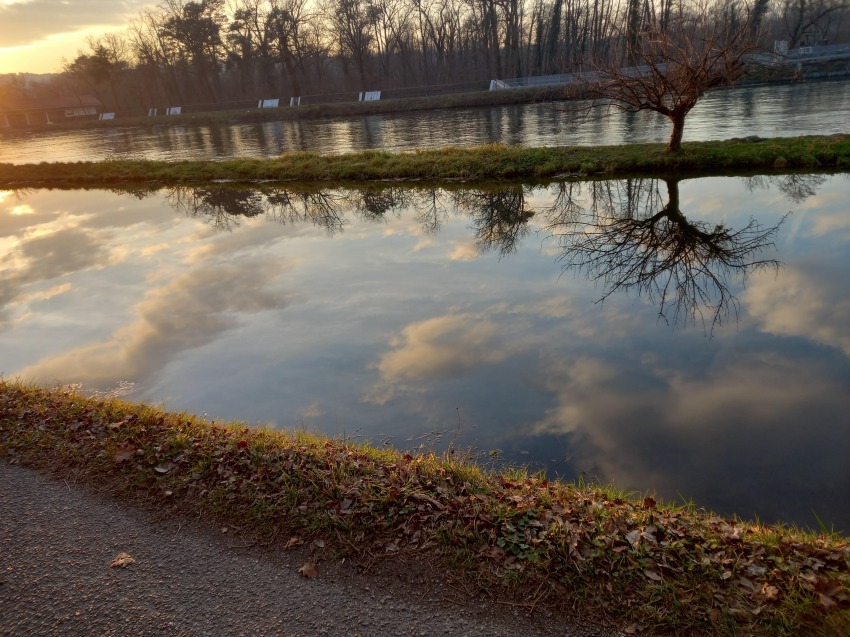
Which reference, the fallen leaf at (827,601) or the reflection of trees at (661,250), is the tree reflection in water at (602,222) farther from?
the fallen leaf at (827,601)

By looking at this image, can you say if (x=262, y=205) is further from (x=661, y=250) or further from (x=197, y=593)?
(x=197, y=593)

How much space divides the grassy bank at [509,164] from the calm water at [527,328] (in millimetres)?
1617

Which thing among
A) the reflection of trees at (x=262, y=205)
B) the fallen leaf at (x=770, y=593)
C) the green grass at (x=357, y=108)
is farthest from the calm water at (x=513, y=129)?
the fallen leaf at (x=770, y=593)

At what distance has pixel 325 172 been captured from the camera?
23.5 metres

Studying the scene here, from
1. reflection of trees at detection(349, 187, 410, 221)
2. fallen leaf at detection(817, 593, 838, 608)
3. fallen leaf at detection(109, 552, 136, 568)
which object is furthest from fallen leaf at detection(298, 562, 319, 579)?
reflection of trees at detection(349, 187, 410, 221)

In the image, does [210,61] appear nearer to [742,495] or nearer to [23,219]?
[23,219]

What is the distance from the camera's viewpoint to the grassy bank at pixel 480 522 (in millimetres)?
3594

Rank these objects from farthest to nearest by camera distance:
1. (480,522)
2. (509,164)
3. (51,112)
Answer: (51,112) < (509,164) < (480,522)

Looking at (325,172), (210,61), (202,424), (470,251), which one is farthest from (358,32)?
(202,424)

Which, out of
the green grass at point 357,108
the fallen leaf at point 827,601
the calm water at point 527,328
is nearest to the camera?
the fallen leaf at point 827,601

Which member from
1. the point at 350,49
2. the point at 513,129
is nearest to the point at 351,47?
the point at 350,49

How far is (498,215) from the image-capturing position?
1550cm

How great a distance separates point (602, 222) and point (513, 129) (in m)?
20.1

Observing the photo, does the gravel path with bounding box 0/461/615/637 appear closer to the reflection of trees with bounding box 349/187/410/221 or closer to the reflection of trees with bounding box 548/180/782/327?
the reflection of trees with bounding box 548/180/782/327
